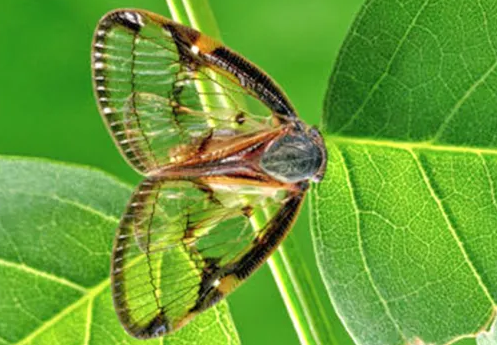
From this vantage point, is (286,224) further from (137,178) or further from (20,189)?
(137,178)

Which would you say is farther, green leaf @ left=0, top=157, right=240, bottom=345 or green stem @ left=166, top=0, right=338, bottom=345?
green leaf @ left=0, top=157, right=240, bottom=345

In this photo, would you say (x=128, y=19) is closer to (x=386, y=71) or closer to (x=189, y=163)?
(x=189, y=163)

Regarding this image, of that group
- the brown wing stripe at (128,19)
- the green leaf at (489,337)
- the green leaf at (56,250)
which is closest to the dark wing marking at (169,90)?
the brown wing stripe at (128,19)

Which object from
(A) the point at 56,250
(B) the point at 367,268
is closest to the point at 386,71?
(B) the point at 367,268

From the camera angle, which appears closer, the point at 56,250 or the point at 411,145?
the point at 411,145

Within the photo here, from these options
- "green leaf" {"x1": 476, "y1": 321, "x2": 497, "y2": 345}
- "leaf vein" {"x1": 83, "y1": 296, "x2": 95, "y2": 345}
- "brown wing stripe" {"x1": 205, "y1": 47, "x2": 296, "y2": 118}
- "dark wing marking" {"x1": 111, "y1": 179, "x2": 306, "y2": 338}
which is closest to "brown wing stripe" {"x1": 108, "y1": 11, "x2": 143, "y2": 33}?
"brown wing stripe" {"x1": 205, "y1": 47, "x2": 296, "y2": 118}

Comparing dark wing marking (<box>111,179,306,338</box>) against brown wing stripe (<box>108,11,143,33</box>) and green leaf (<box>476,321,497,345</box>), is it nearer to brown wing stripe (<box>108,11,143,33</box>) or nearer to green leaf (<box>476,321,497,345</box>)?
brown wing stripe (<box>108,11,143,33</box>)
